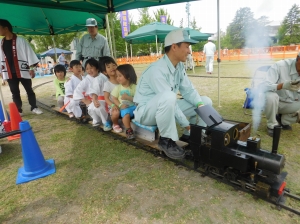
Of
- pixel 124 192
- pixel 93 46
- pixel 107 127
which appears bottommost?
pixel 124 192

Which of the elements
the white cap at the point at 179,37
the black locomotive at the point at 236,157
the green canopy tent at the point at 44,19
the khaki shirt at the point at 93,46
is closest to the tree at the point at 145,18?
the green canopy tent at the point at 44,19

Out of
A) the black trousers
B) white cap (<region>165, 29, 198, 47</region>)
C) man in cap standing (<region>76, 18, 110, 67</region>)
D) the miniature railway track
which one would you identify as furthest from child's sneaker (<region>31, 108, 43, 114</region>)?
white cap (<region>165, 29, 198, 47</region>)

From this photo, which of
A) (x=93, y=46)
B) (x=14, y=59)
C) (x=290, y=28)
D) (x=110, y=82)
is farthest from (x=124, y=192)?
(x=290, y=28)

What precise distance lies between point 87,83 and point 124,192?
9.11ft

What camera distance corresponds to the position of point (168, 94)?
7.97 feet

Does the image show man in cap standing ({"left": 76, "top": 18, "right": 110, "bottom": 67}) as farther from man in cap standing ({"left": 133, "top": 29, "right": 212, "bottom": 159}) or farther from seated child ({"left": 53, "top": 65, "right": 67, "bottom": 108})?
man in cap standing ({"left": 133, "top": 29, "right": 212, "bottom": 159})

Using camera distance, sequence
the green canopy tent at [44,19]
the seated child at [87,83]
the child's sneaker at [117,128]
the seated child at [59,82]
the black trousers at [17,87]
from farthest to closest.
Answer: the green canopy tent at [44,19], the seated child at [59,82], the black trousers at [17,87], the seated child at [87,83], the child's sneaker at [117,128]

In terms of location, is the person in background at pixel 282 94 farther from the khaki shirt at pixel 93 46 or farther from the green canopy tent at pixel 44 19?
the green canopy tent at pixel 44 19

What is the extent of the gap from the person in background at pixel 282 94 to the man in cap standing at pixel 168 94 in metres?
1.19

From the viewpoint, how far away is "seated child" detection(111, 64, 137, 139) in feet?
10.8

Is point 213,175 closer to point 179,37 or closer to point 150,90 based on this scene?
point 150,90

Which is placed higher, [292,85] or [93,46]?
[93,46]

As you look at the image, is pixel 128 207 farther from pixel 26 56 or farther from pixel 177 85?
pixel 26 56

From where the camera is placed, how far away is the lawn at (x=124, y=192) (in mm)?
1878
